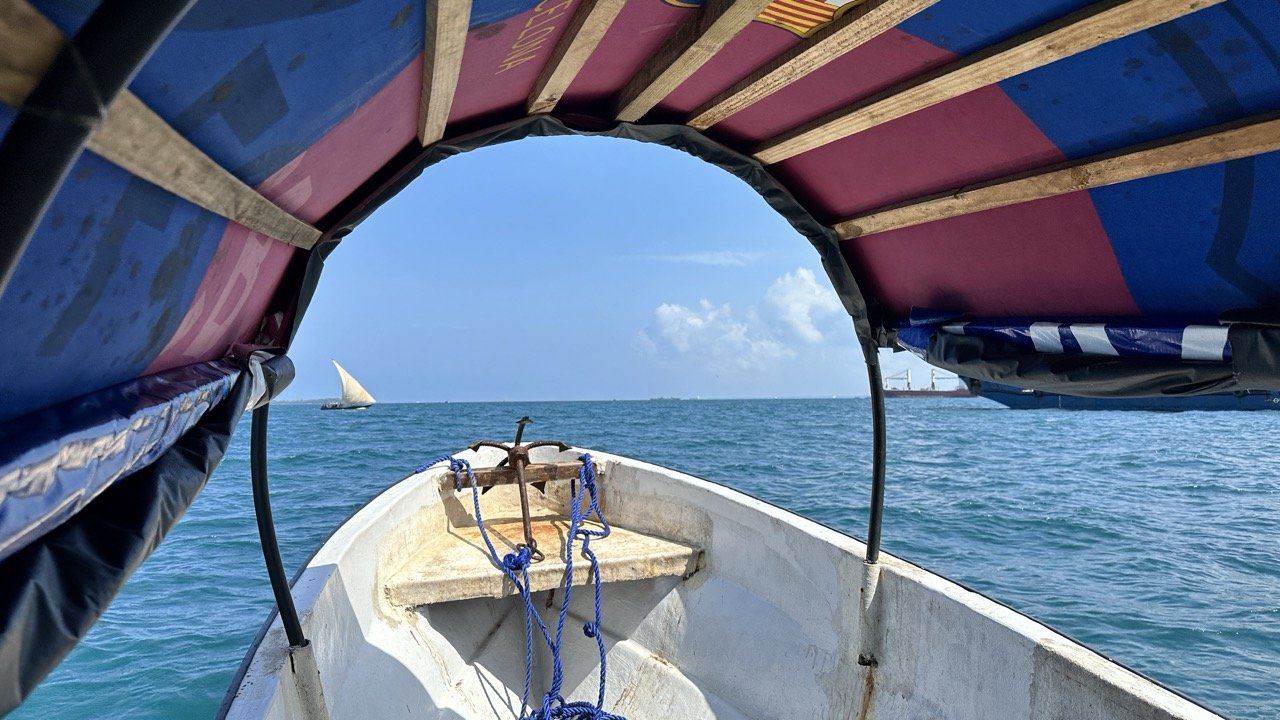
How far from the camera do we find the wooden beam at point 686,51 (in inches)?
76.9

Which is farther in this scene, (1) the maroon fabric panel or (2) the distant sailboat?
(2) the distant sailboat

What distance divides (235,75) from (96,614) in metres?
0.83

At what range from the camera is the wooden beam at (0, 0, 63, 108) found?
60 centimetres

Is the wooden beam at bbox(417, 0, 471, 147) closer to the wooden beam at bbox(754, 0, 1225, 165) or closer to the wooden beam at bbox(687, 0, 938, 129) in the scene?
the wooden beam at bbox(687, 0, 938, 129)

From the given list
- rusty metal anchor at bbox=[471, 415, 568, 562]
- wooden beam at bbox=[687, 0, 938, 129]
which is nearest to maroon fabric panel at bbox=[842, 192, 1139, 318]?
wooden beam at bbox=[687, 0, 938, 129]

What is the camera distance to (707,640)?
14.5 feet

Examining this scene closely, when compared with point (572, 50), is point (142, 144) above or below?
below

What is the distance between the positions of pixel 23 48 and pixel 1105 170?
103 inches

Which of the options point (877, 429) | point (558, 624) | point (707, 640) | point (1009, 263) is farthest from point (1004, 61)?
point (558, 624)

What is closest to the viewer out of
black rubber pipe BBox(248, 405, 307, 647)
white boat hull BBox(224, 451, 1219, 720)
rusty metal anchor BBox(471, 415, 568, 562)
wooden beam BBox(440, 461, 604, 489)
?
white boat hull BBox(224, 451, 1219, 720)

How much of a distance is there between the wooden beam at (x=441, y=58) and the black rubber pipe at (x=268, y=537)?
1.30m

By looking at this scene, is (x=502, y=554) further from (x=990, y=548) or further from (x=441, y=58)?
(x=990, y=548)

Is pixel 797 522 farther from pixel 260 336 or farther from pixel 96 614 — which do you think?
pixel 96 614

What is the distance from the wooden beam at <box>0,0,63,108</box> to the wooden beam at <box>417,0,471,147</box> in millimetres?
1074
